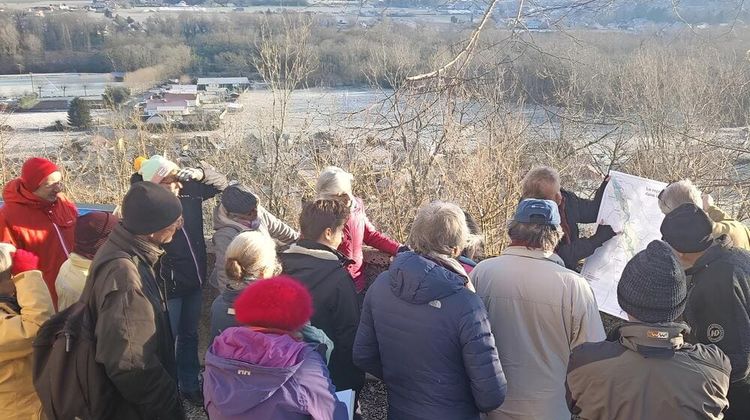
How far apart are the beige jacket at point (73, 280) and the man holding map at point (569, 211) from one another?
232cm

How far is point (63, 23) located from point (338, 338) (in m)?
59.7

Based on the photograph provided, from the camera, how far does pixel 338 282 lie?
8.79ft

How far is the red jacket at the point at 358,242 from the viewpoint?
11.3ft

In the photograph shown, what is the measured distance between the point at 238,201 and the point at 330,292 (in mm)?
1032

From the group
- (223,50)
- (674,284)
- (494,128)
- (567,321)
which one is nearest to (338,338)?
(567,321)

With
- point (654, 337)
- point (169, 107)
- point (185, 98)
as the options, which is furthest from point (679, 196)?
point (185, 98)

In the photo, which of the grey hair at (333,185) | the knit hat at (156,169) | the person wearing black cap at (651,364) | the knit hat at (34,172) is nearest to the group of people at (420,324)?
the person wearing black cap at (651,364)

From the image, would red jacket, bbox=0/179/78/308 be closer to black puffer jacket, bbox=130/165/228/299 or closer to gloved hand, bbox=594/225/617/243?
black puffer jacket, bbox=130/165/228/299

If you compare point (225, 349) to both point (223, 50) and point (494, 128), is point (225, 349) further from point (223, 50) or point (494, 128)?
point (223, 50)

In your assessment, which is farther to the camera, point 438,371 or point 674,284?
point 438,371

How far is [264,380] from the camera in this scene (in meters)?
1.97

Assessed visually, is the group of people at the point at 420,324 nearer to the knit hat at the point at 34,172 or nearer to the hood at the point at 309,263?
the hood at the point at 309,263

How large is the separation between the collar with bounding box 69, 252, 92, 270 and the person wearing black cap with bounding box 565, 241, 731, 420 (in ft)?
6.93

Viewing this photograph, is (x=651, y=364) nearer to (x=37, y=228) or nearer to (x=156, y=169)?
(x=156, y=169)
